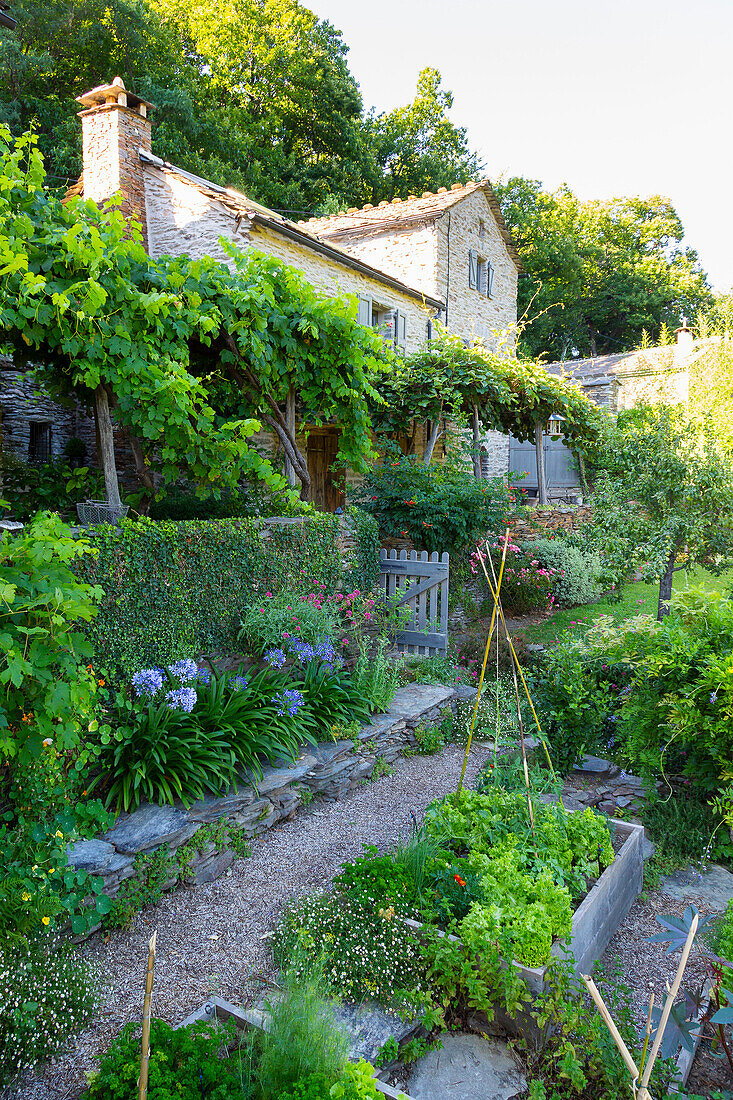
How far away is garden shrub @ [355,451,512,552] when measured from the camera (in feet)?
28.6

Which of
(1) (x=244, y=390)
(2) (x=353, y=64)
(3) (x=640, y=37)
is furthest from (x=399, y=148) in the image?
(1) (x=244, y=390)

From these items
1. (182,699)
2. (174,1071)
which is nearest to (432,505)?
(182,699)

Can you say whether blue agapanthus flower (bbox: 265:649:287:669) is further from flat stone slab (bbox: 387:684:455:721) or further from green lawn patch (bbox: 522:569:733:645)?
green lawn patch (bbox: 522:569:733:645)

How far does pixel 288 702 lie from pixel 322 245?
9.55 meters

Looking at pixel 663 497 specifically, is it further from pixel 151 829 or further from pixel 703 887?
pixel 151 829

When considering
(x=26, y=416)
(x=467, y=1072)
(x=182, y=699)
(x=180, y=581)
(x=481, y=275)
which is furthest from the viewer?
(x=481, y=275)

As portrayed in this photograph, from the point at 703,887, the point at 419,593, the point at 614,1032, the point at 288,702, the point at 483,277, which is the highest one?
the point at 483,277

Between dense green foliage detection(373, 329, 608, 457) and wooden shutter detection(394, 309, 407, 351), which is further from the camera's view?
wooden shutter detection(394, 309, 407, 351)

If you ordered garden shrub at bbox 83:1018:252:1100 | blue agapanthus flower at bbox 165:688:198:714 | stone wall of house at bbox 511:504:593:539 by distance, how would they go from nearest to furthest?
garden shrub at bbox 83:1018:252:1100 < blue agapanthus flower at bbox 165:688:198:714 < stone wall of house at bbox 511:504:593:539

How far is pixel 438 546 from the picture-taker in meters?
8.90

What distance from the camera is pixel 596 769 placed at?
505 cm

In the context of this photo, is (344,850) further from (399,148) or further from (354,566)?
(399,148)

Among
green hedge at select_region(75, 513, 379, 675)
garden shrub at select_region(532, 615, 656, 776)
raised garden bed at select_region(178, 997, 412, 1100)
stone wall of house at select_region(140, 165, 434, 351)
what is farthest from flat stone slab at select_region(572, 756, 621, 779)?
stone wall of house at select_region(140, 165, 434, 351)

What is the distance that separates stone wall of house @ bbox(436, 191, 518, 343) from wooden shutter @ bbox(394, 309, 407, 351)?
211 centimetres
